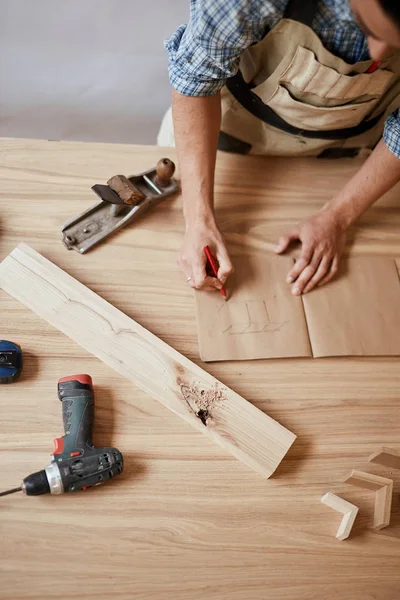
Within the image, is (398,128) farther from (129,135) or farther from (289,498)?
(129,135)

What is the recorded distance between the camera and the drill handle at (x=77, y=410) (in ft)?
3.12

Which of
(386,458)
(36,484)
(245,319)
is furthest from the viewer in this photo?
(245,319)

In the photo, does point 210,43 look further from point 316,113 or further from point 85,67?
point 85,67

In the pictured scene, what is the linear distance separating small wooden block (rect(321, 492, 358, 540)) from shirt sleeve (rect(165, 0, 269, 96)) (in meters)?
0.81

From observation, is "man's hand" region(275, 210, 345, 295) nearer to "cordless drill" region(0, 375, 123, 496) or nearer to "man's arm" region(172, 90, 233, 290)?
"man's arm" region(172, 90, 233, 290)

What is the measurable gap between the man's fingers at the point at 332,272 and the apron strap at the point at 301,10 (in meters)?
0.48

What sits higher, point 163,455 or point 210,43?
point 210,43

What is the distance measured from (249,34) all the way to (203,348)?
1.94 feet

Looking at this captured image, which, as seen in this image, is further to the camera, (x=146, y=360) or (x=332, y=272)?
(x=332, y=272)

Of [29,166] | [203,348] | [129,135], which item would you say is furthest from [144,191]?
[129,135]

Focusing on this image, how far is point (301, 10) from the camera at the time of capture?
102 cm

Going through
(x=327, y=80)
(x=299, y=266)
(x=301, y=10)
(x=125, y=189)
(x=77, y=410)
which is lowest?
(x=77, y=410)

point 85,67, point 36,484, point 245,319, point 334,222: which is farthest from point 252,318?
point 85,67

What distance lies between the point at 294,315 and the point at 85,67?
103cm
